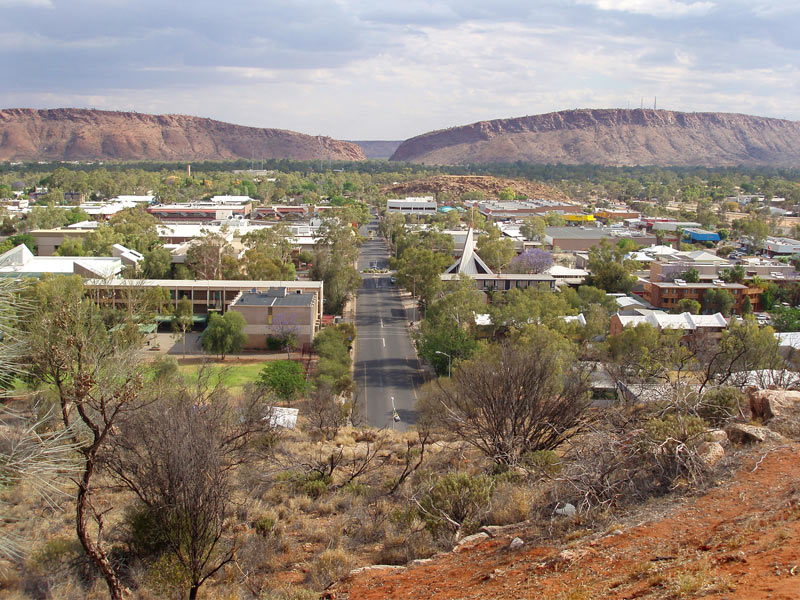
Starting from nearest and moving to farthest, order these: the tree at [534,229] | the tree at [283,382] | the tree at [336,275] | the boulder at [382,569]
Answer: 1. the boulder at [382,569]
2. the tree at [283,382]
3. the tree at [336,275]
4. the tree at [534,229]

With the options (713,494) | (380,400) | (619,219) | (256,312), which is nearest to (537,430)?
(713,494)

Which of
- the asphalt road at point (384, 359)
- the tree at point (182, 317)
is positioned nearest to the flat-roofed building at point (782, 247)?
the asphalt road at point (384, 359)

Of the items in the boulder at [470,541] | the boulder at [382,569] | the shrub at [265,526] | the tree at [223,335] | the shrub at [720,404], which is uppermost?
the shrub at [720,404]

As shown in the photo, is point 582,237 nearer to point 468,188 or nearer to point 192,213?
point 192,213

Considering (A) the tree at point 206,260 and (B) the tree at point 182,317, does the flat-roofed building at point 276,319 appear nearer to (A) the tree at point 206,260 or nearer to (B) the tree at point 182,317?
(B) the tree at point 182,317

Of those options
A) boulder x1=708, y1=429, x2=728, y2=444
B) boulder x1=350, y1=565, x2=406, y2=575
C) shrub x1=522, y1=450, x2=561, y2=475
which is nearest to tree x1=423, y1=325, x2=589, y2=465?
shrub x1=522, y1=450, x2=561, y2=475

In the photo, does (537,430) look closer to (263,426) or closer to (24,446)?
(263,426)

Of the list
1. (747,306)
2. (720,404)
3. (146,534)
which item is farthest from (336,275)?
(146,534)
